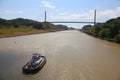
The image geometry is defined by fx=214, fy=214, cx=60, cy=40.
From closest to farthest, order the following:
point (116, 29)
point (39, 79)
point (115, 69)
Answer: point (39, 79), point (115, 69), point (116, 29)

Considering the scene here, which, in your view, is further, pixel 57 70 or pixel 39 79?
pixel 57 70

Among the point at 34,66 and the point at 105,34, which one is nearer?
the point at 34,66

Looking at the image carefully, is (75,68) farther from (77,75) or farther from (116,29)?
(116,29)

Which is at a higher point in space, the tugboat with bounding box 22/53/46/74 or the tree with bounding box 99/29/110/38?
the tree with bounding box 99/29/110/38

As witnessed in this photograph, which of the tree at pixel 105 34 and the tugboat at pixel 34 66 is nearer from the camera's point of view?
the tugboat at pixel 34 66

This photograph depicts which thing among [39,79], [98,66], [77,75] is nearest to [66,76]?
[77,75]

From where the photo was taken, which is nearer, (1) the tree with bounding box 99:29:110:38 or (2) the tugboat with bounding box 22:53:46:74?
(2) the tugboat with bounding box 22:53:46:74

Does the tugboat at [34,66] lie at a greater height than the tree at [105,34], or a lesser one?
lesser

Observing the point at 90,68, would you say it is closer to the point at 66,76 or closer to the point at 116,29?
the point at 66,76

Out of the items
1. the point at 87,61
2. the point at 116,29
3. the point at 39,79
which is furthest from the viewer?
the point at 116,29

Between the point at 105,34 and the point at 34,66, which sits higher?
the point at 105,34

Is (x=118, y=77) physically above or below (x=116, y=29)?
below
